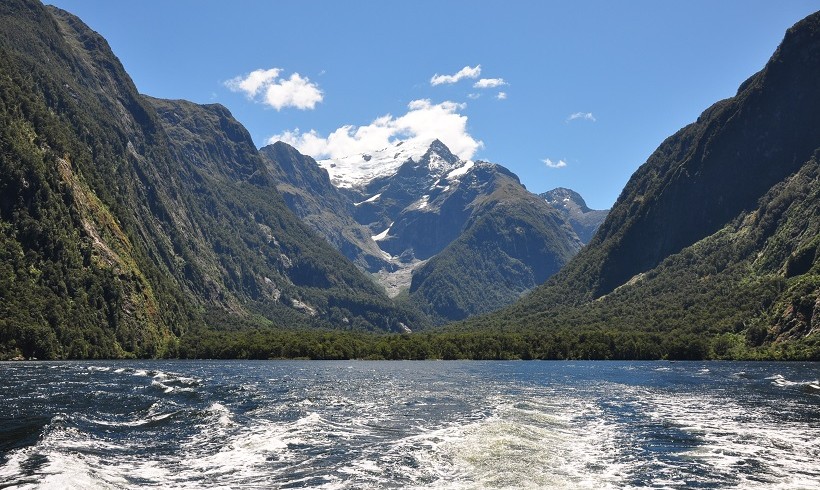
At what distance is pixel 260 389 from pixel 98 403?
1125 inches

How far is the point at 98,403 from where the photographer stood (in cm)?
7781

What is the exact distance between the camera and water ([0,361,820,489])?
41.5m

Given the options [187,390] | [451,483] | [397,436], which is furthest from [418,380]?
[451,483]

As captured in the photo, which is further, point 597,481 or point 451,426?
point 451,426

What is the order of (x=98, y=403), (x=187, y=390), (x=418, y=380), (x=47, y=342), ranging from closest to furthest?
(x=98, y=403), (x=187, y=390), (x=418, y=380), (x=47, y=342)

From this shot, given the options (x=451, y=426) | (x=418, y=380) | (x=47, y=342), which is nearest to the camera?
(x=451, y=426)

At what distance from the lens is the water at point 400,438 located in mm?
41500

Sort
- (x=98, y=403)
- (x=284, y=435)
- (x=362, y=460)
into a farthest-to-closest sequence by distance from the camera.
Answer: (x=98, y=403) < (x=284, y=435) < (x=362, y=460)

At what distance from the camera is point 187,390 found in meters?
98.1

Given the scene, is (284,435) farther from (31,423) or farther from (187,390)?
(187,390)

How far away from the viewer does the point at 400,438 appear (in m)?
56.5

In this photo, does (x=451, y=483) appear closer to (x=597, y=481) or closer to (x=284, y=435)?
(x=597, y=481)

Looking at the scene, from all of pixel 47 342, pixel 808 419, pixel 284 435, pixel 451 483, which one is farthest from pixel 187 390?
pixel 47 342

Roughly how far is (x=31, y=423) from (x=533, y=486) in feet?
142
